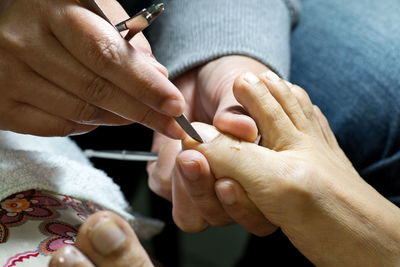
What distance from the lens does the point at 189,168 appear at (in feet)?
1.64

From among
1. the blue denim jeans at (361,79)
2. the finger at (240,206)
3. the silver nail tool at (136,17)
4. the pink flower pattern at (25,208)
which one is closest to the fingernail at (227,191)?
the finger at (240,206)

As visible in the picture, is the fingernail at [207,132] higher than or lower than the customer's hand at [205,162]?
higher

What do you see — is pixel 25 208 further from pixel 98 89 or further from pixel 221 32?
pixel 221 32

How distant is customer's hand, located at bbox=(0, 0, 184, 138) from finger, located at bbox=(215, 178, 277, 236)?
10cm

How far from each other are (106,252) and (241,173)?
21 cm

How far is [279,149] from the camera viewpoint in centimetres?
57

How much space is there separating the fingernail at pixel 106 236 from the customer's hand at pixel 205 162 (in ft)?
0.50

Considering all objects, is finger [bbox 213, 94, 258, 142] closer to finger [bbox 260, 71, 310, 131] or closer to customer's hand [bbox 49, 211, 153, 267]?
finger [bbox 260, 71, 310, 131]

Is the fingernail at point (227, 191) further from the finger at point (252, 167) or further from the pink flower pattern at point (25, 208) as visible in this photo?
the pink flower pattern at point (25, 208)

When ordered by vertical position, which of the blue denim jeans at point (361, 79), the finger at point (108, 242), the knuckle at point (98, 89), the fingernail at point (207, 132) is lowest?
the blue denim jeans at point (361, 79)

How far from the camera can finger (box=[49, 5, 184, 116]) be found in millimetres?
432

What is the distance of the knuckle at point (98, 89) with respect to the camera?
1.54 feet

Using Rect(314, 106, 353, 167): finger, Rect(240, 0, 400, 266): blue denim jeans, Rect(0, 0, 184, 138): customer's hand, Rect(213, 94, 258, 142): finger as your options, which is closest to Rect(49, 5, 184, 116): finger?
Rect(0, 0, 184, 138): customer's hand

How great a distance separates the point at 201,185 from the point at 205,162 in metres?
0.03
